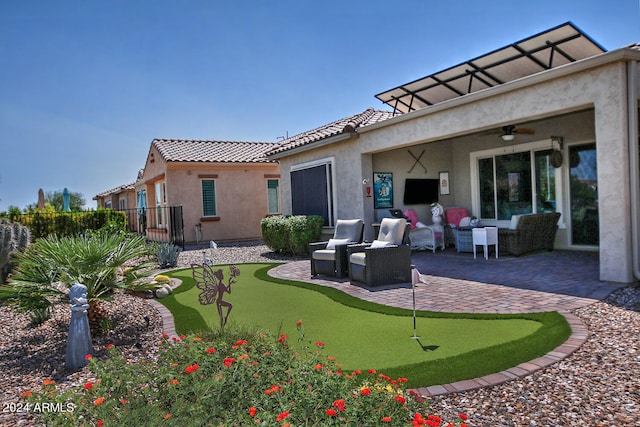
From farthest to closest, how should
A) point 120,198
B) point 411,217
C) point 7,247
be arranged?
point 120,198 → point 411,217 → point 7,247

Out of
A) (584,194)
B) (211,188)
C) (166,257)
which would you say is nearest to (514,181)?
(584,194)

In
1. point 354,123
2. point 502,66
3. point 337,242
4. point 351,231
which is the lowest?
point 337,242

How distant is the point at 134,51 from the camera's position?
33.9 feet

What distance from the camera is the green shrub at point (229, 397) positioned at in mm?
2045

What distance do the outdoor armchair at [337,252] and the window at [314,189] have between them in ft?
12.1

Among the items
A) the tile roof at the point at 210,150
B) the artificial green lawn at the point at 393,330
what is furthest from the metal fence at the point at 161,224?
the artificial green lawn at the point at 393,330

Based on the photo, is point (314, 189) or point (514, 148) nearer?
point (514, 148)

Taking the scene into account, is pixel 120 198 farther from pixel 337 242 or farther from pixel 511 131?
pixel 511 131

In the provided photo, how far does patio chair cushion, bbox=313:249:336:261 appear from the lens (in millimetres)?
8352

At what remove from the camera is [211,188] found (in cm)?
1803

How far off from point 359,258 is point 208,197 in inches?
472

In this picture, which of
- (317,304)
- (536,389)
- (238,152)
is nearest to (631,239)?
(536,389)

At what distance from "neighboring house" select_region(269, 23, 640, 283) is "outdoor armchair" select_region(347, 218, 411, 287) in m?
2.93

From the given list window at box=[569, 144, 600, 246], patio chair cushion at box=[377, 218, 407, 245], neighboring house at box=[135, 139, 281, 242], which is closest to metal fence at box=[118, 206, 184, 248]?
neighboring house at box=[135, 139, 281, 242]
